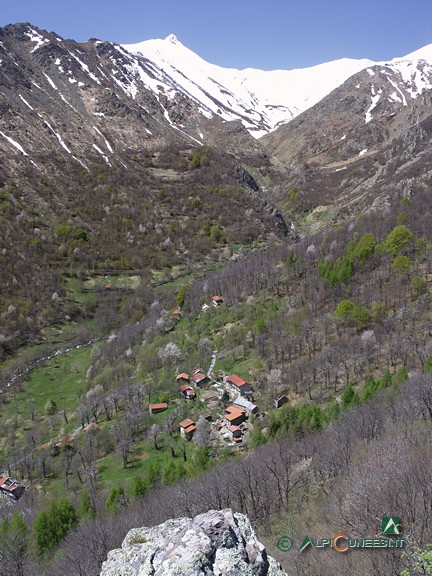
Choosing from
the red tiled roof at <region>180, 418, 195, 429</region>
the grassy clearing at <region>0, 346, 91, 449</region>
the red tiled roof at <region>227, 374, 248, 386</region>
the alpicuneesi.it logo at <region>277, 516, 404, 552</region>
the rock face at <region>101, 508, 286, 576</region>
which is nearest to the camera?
the rock face at <region>101, 508, 286, 576</region>

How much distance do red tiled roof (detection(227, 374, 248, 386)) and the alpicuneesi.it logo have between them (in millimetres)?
29316

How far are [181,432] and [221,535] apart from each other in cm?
3249

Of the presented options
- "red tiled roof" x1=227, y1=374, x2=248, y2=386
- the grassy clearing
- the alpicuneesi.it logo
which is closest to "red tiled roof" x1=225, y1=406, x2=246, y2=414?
"red tiled roof" x1=227, y1=374, x2=248, y2=386

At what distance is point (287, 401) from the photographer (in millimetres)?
40375

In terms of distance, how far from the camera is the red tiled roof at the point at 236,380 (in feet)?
145

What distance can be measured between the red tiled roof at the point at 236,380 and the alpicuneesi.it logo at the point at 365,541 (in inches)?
1154


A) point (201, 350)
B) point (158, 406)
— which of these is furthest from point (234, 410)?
point (201, 350)

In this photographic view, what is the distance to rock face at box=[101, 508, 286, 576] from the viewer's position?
8758mm

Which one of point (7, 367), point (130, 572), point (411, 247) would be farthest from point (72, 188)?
point (130, 572)

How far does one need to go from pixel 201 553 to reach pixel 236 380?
3627cm

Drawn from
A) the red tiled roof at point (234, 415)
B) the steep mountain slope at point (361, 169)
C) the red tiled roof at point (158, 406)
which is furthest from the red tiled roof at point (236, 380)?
the steep mountain slope at point (361, 169)

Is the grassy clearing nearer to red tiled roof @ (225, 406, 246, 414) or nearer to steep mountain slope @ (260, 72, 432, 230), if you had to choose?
red tiled roof @ (225, 406, 246, 414)

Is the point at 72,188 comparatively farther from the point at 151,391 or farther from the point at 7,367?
the point at 151,391

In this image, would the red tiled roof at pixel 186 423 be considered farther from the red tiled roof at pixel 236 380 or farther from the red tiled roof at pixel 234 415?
the red tiled roof at pixel 236 380
